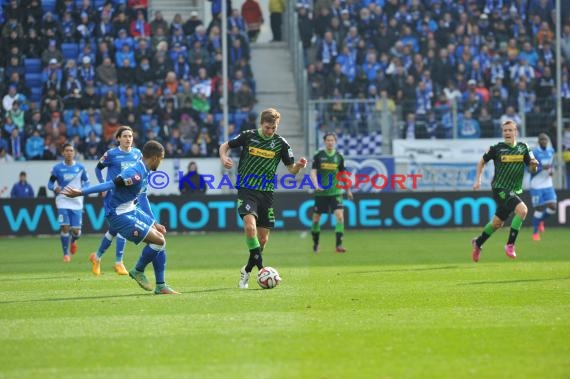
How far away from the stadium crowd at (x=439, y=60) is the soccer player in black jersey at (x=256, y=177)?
16.5 m

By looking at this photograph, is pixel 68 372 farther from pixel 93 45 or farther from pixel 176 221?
pixel 93 45

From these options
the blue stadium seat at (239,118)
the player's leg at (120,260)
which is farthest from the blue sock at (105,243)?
the blue stadium seat at (239,118)

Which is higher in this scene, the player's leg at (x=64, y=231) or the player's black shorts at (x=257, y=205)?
the player's black shorts at (x=257, y=205)

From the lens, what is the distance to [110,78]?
3303 centimetres

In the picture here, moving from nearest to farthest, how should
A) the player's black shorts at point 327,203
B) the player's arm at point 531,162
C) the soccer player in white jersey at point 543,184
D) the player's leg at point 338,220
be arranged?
the player's arm at point 531,162 < the player's leg at point 338,220 < the player's black shorts at point 327,203 < the soccer player in white jersey at point 543,184

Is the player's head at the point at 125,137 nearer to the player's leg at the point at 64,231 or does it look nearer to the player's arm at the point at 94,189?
the player's arm at the point at 94,189

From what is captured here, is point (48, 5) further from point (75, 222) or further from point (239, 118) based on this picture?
point (75, 222)

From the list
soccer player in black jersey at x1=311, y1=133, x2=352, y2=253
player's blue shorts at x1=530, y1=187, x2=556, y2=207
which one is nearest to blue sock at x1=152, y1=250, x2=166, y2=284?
soccer player in black jersey at x1=311, y1=133, x2=352, y2=253

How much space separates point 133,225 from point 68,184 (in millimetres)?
8187

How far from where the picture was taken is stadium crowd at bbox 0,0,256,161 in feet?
104

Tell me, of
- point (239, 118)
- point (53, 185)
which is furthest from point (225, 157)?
point (239, 118)

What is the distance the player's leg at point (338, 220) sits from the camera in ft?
74.2

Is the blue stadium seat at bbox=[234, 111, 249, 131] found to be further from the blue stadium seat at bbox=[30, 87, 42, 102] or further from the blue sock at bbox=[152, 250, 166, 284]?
the blue sock at bbox=[152, 250, 166, 284]

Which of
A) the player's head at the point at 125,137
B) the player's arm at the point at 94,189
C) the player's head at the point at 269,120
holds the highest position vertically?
the player's head at the point at 269,120
